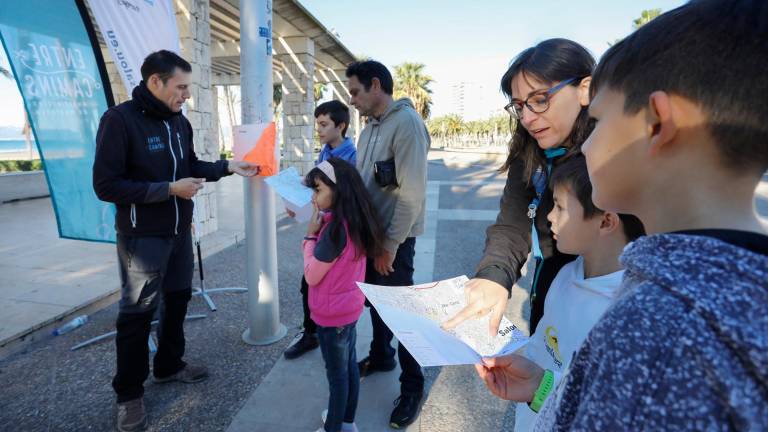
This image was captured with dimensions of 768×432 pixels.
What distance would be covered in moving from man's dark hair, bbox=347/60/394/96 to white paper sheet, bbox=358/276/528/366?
1.72 metres

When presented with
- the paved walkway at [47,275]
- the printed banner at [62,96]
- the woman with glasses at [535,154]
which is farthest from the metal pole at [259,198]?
the woman with glasses at [535,154]

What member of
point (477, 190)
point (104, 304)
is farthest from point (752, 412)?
point (477, 190)

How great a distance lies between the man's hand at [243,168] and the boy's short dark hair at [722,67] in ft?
8.88

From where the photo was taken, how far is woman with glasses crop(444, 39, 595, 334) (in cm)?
140

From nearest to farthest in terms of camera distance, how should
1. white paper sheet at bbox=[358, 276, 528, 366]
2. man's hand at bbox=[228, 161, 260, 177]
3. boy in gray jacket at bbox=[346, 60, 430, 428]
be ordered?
white paper sheet at bbox=[358, 276, 528, 366] < boy in gray jacket at bbox=[346, 60, 430, 428] < man's hand at bbox=[228, 161, 260, 177]

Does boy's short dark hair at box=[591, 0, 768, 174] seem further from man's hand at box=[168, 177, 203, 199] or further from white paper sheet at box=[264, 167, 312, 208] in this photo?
man's hand at box=[168, 177, 203, 199]

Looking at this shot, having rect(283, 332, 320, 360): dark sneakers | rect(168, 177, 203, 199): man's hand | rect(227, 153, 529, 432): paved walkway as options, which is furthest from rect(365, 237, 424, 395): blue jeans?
rect(168, 177, 203, 199): man's hand

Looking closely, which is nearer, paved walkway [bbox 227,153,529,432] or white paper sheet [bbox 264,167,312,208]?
paved walkway [bbox 227,153,529,432]

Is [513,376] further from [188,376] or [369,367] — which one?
[188,376]

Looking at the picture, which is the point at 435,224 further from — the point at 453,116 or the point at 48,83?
the point at 453,116

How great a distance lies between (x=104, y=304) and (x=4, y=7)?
2.58 meters

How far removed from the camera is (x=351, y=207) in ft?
6.97

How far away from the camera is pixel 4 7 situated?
2.81 metres

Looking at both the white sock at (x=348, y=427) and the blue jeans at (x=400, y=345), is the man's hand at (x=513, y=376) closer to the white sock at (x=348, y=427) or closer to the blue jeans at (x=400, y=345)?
the blue jeans at (x=400, y=345)
